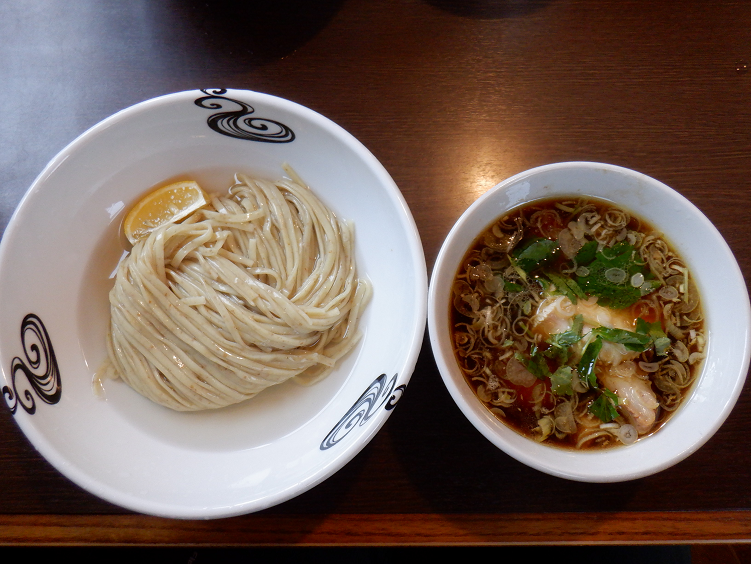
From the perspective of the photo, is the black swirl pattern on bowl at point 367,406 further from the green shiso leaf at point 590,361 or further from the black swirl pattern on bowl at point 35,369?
the black swirl pattern on bowl at point 35,369

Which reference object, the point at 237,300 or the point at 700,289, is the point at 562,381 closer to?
the point at 700,289

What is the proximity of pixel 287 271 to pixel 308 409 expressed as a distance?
38cm

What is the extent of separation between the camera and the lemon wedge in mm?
1368

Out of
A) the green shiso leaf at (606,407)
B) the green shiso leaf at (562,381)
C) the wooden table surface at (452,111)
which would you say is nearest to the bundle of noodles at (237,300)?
the wooden table surface at (452,111)

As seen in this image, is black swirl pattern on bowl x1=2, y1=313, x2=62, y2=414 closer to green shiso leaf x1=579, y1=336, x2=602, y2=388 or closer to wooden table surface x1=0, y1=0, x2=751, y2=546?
wooden table surface x1=0, y1=0, x2=751, y2=546

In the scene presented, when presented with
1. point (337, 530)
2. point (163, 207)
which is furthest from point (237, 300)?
point (337, 530)

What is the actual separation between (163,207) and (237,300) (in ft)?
1.09

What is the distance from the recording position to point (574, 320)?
1312 mm

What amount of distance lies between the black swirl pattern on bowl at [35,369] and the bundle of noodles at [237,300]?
0.14 metres

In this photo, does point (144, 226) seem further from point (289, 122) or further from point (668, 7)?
point (668, 7)

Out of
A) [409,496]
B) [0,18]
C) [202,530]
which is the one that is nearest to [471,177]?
[409,496]

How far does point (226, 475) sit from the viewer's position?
3.95ft

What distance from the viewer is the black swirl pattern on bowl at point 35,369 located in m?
1.11

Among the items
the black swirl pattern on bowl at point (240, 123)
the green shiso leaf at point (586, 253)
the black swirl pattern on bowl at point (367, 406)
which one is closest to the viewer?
the black swirl pattern on bowl at point (367, 406)
